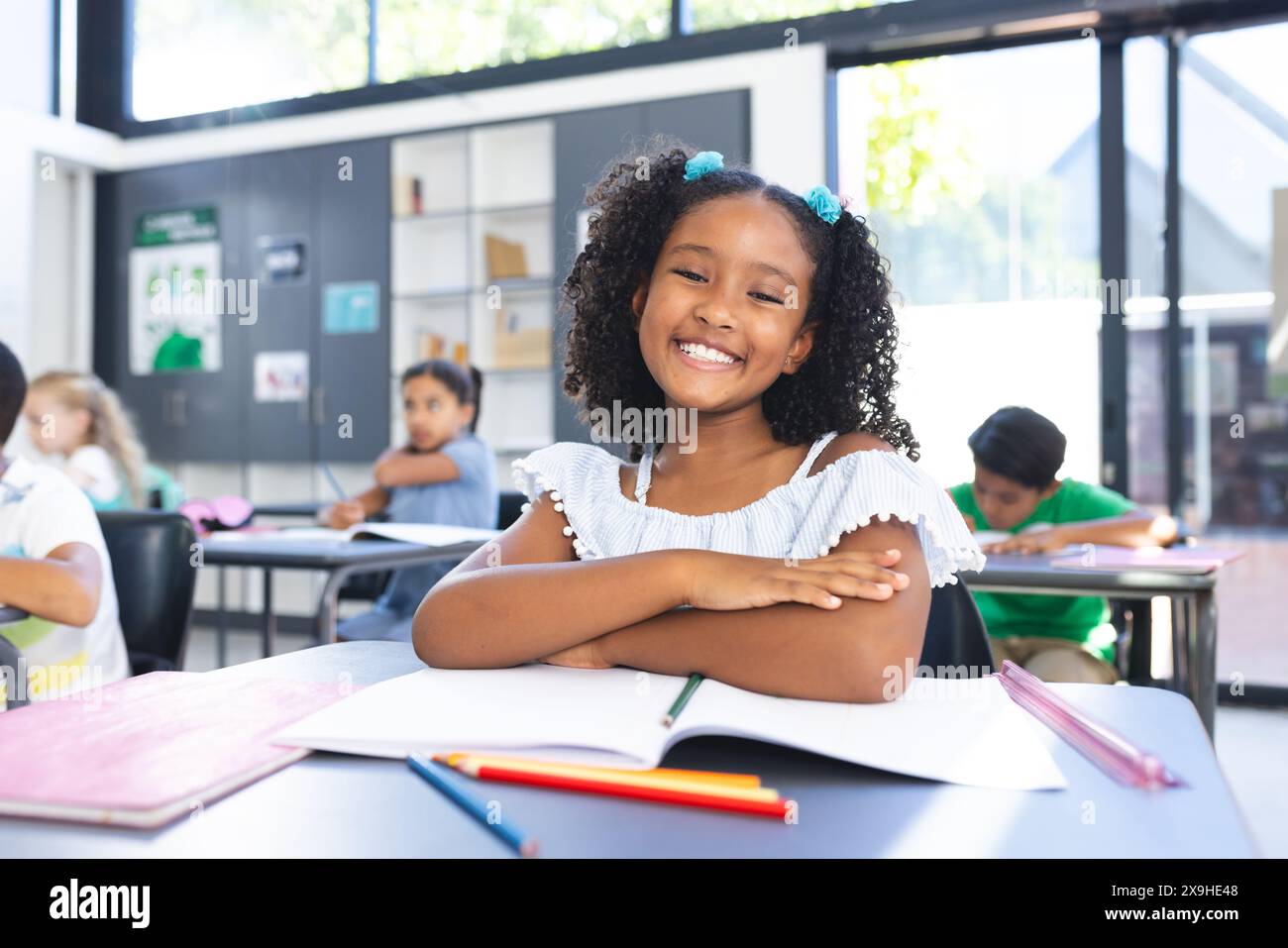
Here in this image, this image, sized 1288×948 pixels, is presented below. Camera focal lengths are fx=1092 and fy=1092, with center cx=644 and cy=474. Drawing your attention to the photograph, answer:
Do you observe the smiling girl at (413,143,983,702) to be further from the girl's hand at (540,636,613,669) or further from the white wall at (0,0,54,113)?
the white wall at (0,0,54,113)

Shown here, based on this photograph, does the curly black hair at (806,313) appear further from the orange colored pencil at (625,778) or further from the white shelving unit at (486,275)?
the white shelving unit at (486,275)

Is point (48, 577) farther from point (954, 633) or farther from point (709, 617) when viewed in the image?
point (954, 633)

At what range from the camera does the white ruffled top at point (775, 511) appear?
3.39ft

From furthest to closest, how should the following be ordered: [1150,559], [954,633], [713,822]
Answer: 1. [1150,559]
2. [954,633]
3. [713,822]

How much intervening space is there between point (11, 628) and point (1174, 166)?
13.5 ft

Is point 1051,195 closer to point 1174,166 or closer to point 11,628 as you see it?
point 1174,166

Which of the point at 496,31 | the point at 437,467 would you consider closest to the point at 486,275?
the point at 496,31

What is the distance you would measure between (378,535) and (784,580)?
6.67ft

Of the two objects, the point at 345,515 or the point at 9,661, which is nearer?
the point at 9,661

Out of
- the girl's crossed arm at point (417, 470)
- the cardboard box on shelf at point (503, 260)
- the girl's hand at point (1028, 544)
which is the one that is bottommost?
the girl's hand at point (1028, 544)

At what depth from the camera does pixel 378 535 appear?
278 cm

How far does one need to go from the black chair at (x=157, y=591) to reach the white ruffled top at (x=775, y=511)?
3.33ft

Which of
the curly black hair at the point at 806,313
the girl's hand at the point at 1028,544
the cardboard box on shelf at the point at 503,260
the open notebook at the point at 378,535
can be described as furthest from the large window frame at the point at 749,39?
the curly black hair at the point at 806,313
